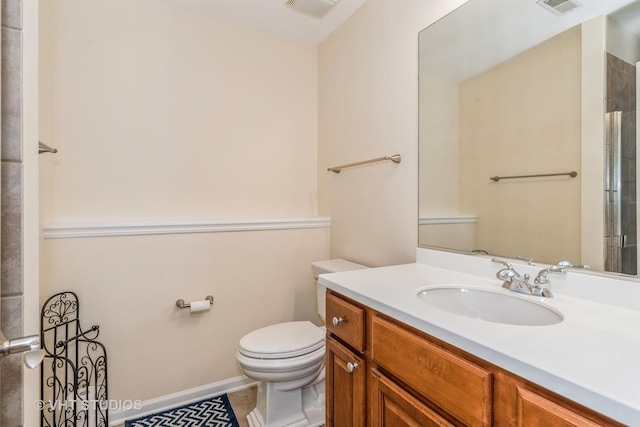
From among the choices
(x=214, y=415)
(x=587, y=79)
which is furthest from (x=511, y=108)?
(x=214, y=415)

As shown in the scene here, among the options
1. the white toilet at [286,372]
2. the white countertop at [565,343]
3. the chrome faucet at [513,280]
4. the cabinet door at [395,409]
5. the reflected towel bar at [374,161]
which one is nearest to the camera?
the white countertop at [565,343]

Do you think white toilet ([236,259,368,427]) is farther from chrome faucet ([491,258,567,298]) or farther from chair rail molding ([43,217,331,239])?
chrome faucet ([491,258,567,298])

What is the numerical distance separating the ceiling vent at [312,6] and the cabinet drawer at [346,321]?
5.49ft

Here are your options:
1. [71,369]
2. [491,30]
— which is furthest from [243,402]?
[491,30]

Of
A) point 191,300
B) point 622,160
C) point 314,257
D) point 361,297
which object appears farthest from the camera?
point 314,257

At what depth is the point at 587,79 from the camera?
98cm

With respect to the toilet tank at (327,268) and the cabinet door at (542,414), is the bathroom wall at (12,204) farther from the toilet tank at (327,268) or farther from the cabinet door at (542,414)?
the toilet tank at (327,268)

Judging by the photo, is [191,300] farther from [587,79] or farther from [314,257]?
[587,79]

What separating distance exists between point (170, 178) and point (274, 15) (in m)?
1.21

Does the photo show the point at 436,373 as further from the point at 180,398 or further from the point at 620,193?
the point at 180,398

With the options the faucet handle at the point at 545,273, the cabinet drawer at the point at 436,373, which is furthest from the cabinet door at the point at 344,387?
the faucet handle at the point at 545,273

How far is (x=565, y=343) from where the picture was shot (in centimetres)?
67

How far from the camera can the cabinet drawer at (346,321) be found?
1.08m

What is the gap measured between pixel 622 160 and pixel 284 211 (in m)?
1.77
